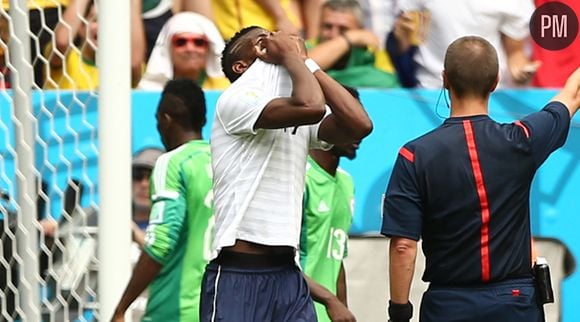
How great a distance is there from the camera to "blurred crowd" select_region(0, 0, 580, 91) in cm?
764

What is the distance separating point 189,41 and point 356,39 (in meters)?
0.93

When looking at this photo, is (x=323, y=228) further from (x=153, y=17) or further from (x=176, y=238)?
(x=153, y=17)

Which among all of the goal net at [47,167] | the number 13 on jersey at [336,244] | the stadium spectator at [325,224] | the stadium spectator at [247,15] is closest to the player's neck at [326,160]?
the stadium spectator at [325,224]

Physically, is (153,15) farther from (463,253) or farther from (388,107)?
(463,253)

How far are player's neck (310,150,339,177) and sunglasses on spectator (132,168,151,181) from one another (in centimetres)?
138

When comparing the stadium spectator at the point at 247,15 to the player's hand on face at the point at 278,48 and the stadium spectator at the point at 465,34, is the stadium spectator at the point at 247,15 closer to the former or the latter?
the stadium spectator at the point at 465,34

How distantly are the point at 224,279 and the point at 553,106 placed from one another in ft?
4.44

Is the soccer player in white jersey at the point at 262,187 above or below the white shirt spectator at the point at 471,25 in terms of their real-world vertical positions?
below

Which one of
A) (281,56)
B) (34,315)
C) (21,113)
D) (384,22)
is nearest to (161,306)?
(34,315)

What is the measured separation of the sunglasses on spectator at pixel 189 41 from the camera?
7836mm

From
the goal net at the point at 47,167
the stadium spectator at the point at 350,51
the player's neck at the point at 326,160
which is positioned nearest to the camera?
the goal net at the point at 47,167

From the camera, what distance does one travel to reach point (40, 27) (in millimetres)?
6816

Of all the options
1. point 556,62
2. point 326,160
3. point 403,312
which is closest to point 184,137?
point 326,160

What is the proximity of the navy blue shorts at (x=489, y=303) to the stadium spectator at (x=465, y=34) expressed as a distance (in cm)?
280
